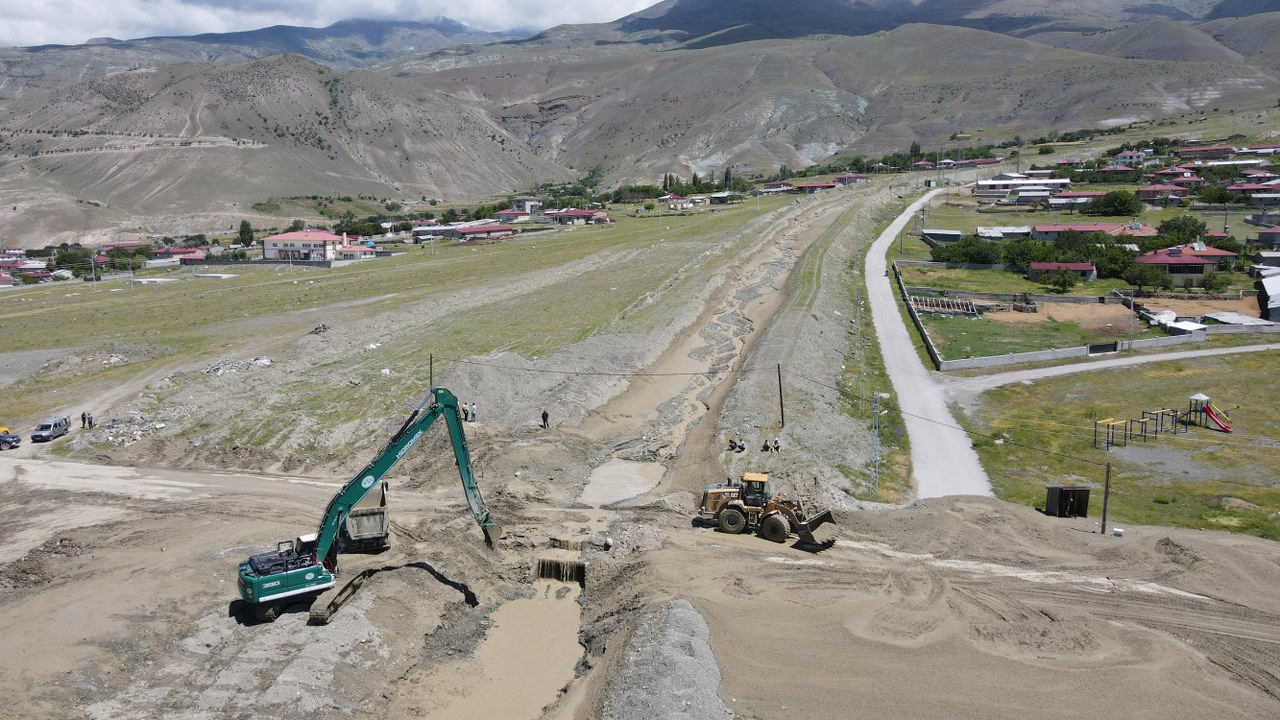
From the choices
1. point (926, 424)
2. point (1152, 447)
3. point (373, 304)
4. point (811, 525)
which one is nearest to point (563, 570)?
point (811, 525)

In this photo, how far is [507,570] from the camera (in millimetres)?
25328

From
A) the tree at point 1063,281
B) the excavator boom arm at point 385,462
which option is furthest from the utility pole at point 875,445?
the tree at point 1063,281

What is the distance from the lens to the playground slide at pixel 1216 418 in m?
37.5

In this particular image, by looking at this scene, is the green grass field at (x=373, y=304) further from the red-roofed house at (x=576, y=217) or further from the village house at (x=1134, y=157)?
the village house at (x=1134, y=157)

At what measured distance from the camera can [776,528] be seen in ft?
84.0

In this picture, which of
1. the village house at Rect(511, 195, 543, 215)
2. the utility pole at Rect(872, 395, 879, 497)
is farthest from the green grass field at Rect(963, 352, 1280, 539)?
the village house at Rect(511, 195, 543, 215)

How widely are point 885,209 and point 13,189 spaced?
528ft

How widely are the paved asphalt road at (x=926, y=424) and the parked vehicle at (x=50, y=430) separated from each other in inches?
1422

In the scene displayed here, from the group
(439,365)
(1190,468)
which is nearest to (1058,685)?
(1190,468)

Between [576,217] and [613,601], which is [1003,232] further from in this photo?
[613,601]

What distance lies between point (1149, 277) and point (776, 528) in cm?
5829

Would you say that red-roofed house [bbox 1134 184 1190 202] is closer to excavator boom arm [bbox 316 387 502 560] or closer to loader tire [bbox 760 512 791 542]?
loader tire [bbox 760 512 791 542]

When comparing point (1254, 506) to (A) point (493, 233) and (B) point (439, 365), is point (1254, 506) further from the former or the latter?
(A) point (493, 233)

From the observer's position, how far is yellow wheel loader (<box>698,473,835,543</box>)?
2559 cm
